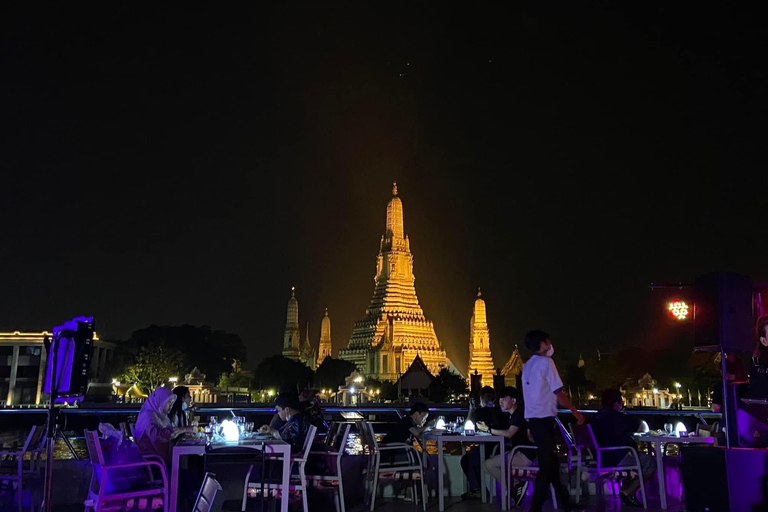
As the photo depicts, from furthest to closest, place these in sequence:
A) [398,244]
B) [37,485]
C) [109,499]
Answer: [398,244] < [37,485] < [109,499]

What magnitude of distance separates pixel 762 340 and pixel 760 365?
24 cm

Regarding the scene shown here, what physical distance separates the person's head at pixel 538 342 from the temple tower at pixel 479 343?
273ft

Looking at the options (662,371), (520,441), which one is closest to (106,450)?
(520,441)

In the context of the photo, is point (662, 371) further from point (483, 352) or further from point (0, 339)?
point (0, 339)

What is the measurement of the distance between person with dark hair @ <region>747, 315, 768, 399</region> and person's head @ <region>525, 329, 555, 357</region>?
5.24ft

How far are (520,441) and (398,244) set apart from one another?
8011 centimetres

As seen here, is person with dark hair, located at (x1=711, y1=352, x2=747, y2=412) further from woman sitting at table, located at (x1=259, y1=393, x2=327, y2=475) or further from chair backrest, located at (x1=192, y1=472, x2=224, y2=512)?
chair backrest, located at (x1=192, y1=472, x2=224, y2=512)

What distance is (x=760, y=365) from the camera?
5949 millimetres

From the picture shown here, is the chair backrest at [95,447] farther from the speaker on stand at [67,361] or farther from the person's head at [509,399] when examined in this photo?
the person's head at [509,399]

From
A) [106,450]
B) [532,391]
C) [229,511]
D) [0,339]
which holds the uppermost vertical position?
[0,339]

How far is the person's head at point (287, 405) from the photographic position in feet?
25.1

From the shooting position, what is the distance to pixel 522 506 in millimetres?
7754

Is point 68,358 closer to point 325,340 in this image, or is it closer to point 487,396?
point 487,396

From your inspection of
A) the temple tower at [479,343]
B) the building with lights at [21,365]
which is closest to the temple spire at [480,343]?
the temple tower at [479,343]
